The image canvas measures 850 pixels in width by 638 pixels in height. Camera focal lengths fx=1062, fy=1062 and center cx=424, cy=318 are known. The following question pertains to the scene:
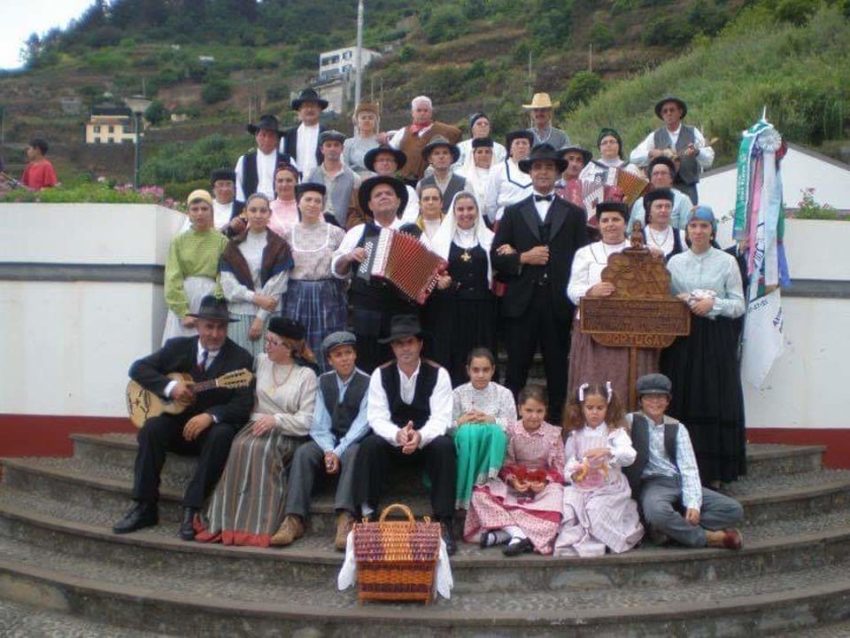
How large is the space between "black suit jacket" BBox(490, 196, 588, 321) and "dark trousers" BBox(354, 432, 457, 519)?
151cm

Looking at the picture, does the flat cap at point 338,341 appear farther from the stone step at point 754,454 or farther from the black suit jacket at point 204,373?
the stone step at point 754,454

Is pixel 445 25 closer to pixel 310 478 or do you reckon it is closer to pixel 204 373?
pixel 204 373

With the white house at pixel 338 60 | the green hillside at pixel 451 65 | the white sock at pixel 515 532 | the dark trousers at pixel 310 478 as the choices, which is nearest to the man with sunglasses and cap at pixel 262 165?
the dark trousers at pixel 310 478

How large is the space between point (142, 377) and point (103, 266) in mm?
1786

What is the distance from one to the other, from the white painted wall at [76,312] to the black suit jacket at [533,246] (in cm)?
286

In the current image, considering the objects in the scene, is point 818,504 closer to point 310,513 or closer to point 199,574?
point 310,513

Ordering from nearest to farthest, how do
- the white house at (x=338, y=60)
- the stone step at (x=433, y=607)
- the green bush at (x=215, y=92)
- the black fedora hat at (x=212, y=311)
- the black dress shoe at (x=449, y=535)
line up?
the stone step at (x=433, y=607)
the black dress shoe at (x=449, y=535)
the black fedora hat at (x=212, y=311)
the white house at (x=338, y=60)
the green bush at (x=215, y=92)

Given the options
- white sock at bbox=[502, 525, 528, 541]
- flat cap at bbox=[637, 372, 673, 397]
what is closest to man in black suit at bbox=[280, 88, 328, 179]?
flat cap at bbox=[637, 372, 673, 397]

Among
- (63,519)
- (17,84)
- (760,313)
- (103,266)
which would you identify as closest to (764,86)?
(760,313)

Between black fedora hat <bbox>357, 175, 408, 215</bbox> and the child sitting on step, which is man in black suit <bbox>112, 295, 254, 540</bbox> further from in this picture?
the child sitting on step

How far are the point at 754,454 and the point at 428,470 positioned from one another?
2.71 metres

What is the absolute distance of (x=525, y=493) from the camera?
6.85 metres

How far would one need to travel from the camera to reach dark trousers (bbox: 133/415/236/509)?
6879mm

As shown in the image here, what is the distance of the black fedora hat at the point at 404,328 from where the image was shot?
7039mm
